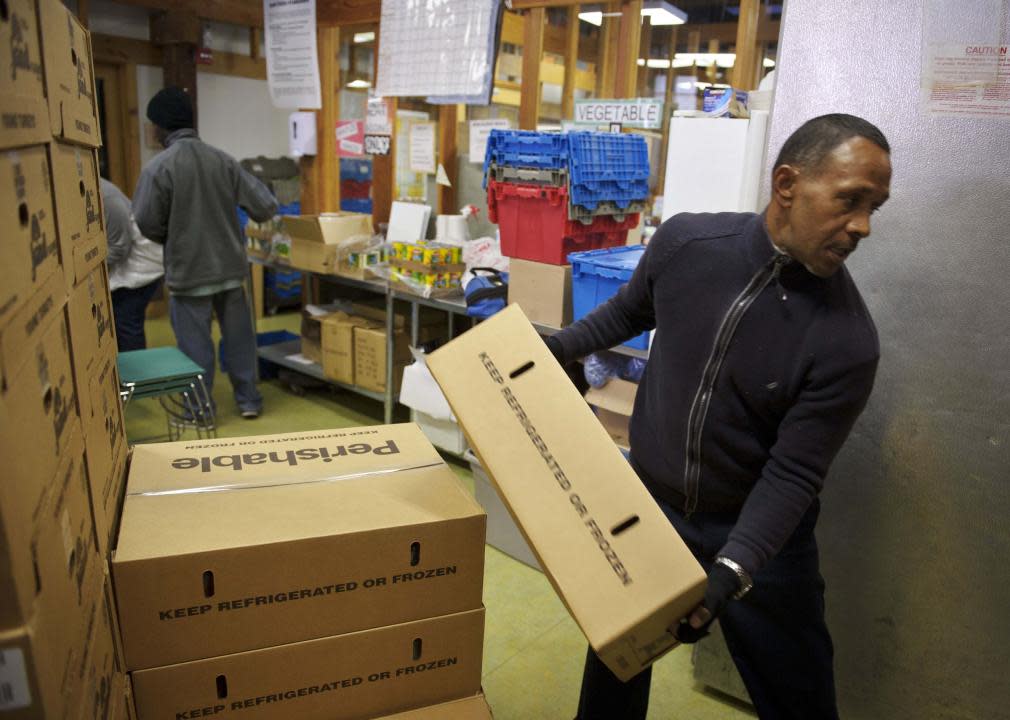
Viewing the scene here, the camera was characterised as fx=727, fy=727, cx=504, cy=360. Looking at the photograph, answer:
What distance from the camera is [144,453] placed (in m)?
1.37

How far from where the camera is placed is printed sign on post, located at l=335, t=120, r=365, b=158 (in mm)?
4320

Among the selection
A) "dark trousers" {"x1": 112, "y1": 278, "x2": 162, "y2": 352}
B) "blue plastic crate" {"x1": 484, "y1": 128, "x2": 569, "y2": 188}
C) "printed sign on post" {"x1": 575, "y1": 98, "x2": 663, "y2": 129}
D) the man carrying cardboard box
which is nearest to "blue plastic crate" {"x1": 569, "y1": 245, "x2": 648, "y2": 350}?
"blue plastic crate" {"x1": 484, "y1": 128, "x2": 569, "y2": 188}

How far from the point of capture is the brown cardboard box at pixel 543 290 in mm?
2623

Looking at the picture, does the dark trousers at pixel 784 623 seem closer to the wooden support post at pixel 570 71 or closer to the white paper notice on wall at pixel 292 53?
the wooden support post at pixel 570 71

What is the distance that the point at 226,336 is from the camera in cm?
386

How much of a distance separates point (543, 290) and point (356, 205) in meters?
3.47

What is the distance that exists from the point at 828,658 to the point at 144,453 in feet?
4.68

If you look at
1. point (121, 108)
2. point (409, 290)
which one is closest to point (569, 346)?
point (409, 290)

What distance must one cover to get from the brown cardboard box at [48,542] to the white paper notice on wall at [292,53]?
11.9 ft

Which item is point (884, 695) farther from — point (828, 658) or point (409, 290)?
point (409, 290)

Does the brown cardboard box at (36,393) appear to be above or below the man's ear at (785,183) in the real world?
below

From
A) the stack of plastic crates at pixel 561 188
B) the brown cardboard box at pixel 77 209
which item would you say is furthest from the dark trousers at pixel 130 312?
the brown cardboard box at pixel 77 209

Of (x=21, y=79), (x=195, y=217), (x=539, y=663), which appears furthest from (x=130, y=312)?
(x=21, y=79)

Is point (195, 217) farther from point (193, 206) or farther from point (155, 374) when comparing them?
point (155, 374)
